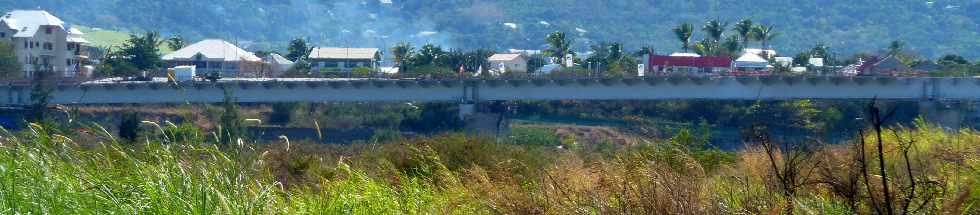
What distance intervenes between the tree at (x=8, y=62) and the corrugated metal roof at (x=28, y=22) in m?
5.23

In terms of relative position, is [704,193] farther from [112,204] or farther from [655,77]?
[655,77]

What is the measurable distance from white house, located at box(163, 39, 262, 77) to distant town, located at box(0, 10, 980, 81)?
6 cm

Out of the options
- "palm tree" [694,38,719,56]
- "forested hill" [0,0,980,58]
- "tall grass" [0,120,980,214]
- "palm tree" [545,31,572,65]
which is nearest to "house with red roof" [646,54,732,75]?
"palm tree" [694,38,719,56]

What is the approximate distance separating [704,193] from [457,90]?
42.6 m

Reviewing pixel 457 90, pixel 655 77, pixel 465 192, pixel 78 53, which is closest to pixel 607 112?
pixel 655 77

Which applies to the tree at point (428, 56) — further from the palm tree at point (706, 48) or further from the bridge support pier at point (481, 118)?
the bridge support pier at point (481, 118)

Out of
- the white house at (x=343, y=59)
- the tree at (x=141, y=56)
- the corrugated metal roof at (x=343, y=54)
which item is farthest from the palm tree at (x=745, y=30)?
the tree at (x=141, y=56)

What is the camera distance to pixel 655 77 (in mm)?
53625

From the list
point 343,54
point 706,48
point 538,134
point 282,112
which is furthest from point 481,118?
point 343,54

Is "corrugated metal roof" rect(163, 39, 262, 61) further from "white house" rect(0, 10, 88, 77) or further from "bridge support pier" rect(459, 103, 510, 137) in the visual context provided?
"bridge support pier" rect(459, 103, 510, 137)

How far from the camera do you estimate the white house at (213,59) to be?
8121 cm

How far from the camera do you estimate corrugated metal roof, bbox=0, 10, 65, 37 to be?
73894 millimetres

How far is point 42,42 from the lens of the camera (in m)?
74.2

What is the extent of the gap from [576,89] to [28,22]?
4018 centimetres
